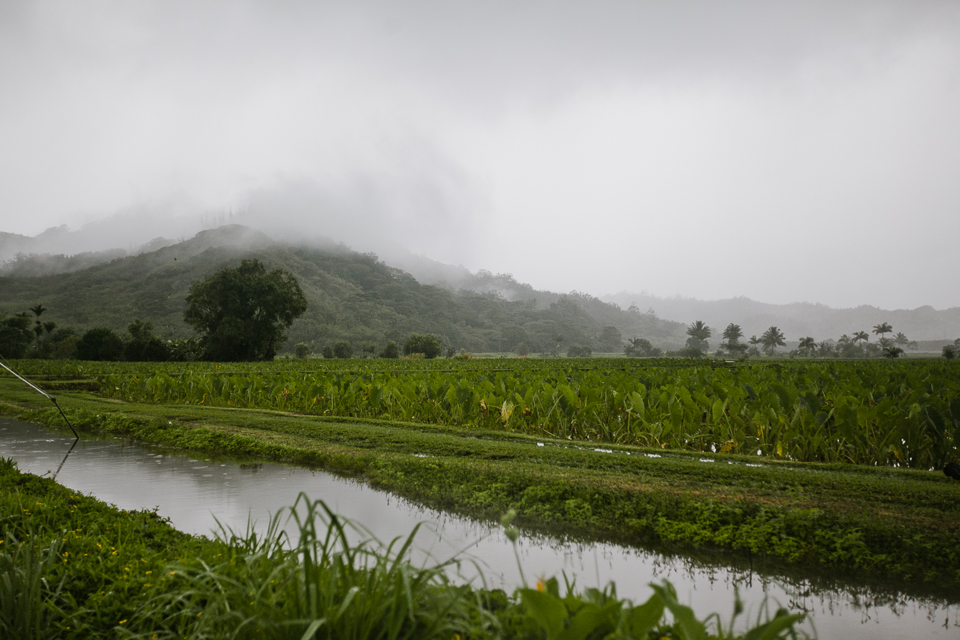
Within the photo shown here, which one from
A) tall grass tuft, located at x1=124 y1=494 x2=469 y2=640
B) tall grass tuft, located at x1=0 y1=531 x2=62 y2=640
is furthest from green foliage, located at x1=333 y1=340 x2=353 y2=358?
tall grass tuft, located at x1=124 y1=494 x2=469 y2=640

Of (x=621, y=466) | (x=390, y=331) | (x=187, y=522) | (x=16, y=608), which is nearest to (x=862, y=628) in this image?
(x=621, y=466)

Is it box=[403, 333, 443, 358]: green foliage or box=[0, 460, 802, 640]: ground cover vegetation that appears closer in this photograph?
box=[0, 460, 802, 640]: ground cover vegetation

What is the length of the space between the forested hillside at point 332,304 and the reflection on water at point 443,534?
272 ft

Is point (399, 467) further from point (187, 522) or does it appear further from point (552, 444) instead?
point (552, 444)

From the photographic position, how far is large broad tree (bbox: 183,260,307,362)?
47.2 m

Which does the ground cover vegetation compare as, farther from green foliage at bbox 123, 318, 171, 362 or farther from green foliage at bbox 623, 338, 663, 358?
green foliage at bbox 623, 338, 663, 358

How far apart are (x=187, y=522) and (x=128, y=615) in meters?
2.25

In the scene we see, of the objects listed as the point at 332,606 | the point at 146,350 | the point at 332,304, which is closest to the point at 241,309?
the point at 146,350

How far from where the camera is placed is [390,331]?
106 meters

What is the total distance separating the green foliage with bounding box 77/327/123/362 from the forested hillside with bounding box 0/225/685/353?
29.8m

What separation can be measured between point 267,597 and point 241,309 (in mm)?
50261

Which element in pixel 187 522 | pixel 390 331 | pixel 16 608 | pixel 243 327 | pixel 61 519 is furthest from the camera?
pixel 390 331

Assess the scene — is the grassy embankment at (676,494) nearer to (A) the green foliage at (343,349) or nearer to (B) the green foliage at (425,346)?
(B) the green foliage at (425,346)

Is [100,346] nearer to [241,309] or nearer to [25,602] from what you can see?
[241,309]
